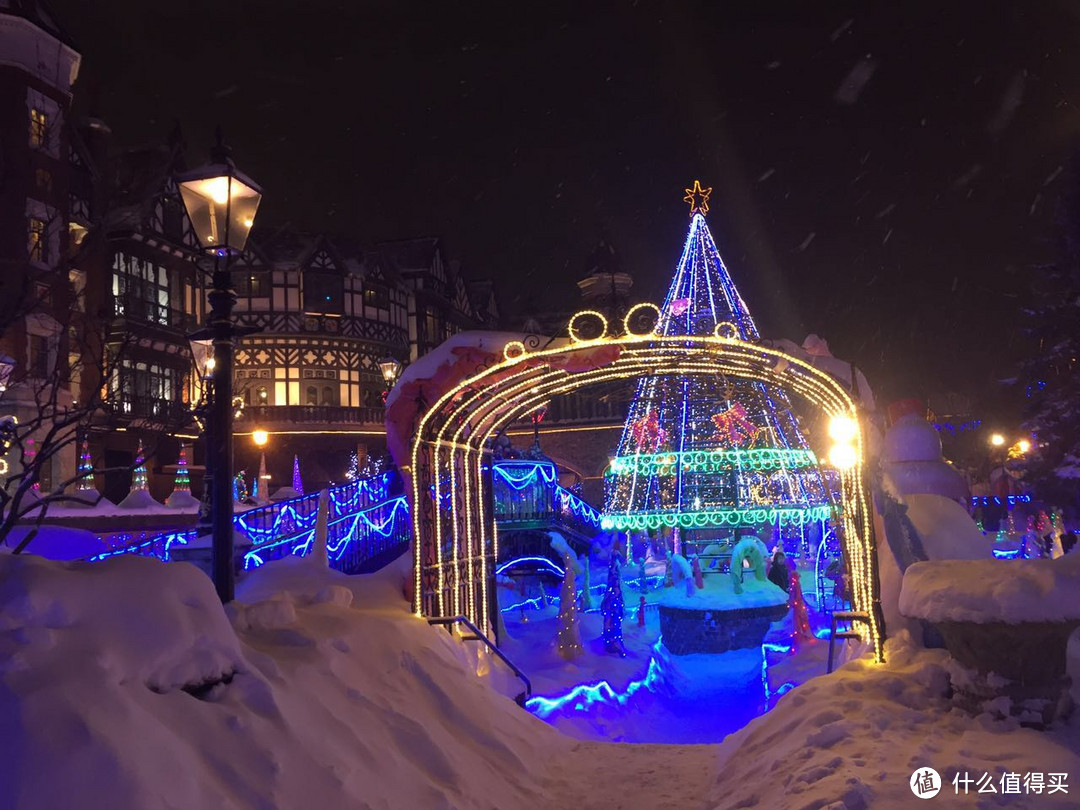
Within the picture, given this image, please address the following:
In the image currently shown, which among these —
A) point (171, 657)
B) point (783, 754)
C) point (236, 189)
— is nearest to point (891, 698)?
point (783, 754)

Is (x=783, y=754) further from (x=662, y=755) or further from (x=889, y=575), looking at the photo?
(x=889, y=575)

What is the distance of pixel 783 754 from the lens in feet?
22.1

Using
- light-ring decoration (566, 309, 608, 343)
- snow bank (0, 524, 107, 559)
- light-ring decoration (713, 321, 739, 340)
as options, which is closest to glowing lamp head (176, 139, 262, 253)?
light-ring decoration (566, 309, 608, 343)

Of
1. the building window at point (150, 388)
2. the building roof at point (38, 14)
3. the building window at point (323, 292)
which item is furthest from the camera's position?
the building window at point (323, 292)

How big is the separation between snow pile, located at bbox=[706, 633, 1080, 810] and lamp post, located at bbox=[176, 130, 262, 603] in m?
4.75

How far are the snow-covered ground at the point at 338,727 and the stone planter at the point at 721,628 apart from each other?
11.5 meters

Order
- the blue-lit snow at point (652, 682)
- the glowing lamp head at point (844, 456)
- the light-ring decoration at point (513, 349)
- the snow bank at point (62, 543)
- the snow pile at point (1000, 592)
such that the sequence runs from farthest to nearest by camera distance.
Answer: the blue-lit snow at point (652, 682), the snow bank at point (62, 543), the glowing lamp head at point (844, 456), the light-ring decoration at point (513, 349), the snow pile at point (1000, 592)

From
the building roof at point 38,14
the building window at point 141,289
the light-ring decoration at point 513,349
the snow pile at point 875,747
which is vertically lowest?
the snow pile at point 875,747

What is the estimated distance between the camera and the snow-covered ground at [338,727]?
12.7 feet

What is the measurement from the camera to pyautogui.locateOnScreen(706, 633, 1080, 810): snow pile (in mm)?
5344

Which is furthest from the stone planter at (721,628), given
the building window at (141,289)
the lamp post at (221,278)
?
the building window at (141,289)

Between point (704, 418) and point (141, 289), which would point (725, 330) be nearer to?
point (704, 418)

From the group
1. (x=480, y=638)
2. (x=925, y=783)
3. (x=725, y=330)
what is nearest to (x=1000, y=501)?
(x=725, y=330)

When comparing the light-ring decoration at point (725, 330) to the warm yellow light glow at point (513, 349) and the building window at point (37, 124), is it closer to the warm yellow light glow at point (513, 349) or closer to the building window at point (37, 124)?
the warm yellow light glow at point (513, 349)
